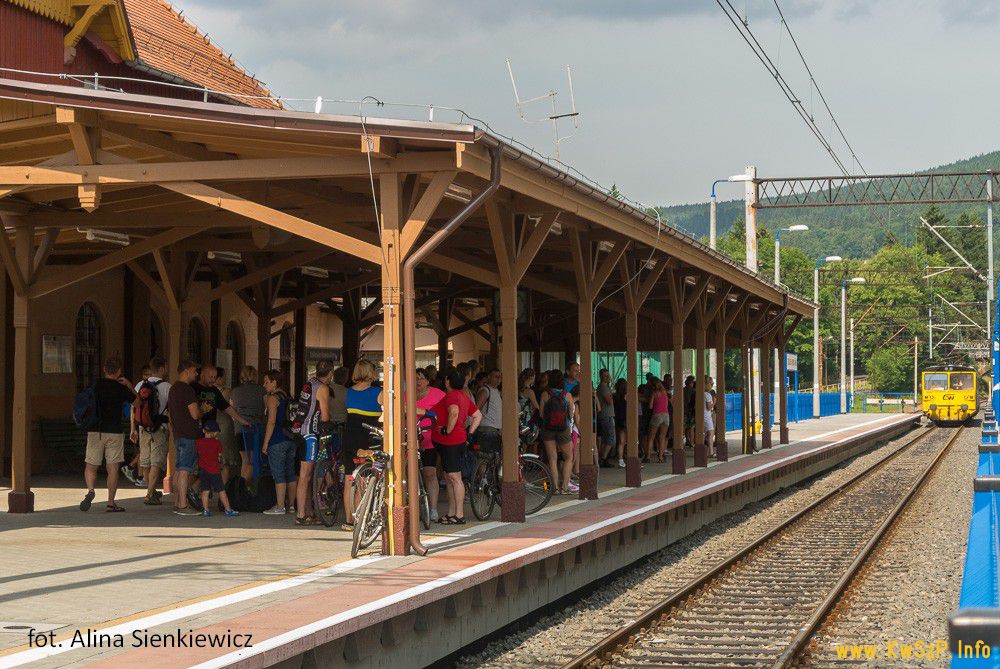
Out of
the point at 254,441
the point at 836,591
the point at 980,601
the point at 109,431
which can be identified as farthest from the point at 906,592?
the point at 980,601

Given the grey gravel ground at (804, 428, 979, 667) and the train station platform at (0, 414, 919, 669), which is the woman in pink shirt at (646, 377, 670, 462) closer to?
the grey gravel ground at (804, 428, 979, 667)

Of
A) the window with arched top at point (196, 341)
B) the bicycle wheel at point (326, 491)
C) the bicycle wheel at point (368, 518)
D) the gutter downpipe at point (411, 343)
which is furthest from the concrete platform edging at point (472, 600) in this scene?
the window with arched top at point (196, 341)

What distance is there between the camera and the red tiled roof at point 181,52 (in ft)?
78.8

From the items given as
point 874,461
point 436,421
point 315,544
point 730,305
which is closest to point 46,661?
point 315,544

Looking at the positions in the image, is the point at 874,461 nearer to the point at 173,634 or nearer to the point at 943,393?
the point at 943,393

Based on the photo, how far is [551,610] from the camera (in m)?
11.6

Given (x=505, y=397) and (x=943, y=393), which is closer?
(x=505, y=397)

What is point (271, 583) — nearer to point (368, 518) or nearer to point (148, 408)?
point (368, 518)

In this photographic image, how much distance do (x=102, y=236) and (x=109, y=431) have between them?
8.48 ft

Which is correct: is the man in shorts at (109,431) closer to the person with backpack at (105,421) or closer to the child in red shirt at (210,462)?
the person with backpack at (105,421)

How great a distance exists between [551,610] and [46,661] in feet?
20.4

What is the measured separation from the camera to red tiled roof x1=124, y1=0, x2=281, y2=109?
78.8ft

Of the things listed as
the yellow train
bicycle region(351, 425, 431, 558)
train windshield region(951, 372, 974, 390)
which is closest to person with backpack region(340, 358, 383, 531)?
bicycle region(351, 425, 431, 558)

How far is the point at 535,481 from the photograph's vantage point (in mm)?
13477
